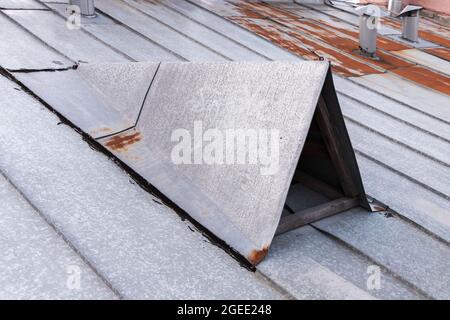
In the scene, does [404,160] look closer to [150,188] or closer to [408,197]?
[408,197]

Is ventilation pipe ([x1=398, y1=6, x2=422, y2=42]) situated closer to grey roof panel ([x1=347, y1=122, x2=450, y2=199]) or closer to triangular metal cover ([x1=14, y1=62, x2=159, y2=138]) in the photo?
grey roof panel ([x1=347, y1=122, x2=450, y2=199])

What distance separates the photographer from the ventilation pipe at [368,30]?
16.6ft

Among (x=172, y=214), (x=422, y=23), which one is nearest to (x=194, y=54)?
(x=172, y=214)

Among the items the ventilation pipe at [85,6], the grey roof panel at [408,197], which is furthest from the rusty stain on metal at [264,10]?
the grey roof panel at [408,197]

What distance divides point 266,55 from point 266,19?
153cm

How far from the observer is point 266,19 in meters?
5.73

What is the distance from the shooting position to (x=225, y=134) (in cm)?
210

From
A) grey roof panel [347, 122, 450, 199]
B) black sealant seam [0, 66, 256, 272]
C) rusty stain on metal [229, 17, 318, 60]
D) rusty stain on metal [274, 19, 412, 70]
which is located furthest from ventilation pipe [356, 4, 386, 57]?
black sealant seam [0, 66, 256, 272]

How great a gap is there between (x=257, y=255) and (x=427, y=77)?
11.9 feet

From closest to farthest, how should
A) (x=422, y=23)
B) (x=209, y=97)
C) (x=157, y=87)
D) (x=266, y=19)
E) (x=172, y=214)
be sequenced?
(x=172, y=214) → (x=209, y=97) → (x=157, y=87) → (x=266, y=19) → (x=422, y=23)

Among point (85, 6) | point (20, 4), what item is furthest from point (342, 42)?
point (20, 4)

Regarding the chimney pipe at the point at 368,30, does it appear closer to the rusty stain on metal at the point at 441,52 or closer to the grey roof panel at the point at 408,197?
the rusty stain on metal at the point at 441,52

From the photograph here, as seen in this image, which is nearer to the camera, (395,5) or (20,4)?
(20,4)

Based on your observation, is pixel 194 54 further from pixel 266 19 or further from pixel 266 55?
pixel 266 19
